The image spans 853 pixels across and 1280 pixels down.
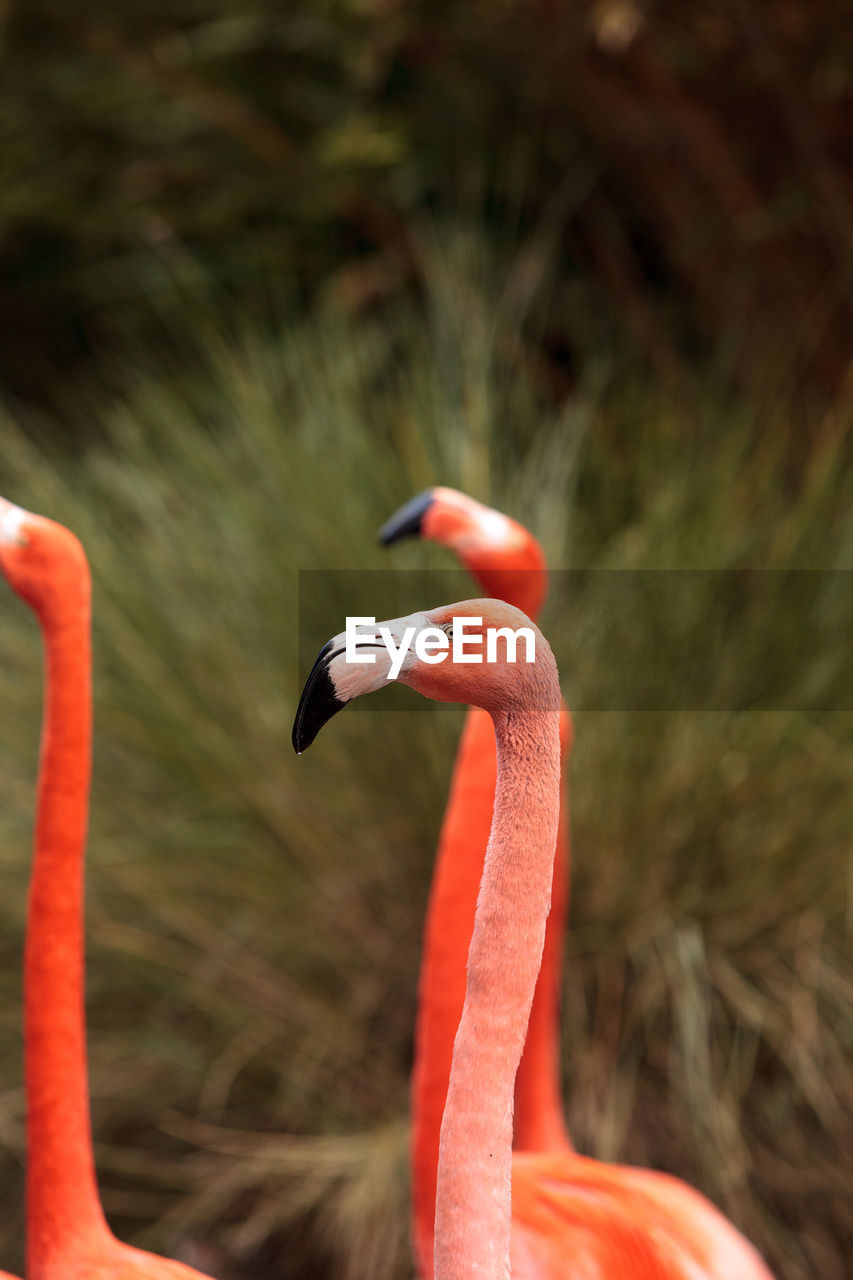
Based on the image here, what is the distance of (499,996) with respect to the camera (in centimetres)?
65

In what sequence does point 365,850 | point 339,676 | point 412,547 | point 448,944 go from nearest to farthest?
point 339,676 → point 448,944 → point 365,850 → point 412,547

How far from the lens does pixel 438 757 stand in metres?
1.92

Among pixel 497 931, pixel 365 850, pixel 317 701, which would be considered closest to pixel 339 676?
pixel 317 701

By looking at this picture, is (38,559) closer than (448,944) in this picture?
Yes

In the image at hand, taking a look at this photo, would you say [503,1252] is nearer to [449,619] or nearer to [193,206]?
[449,619]

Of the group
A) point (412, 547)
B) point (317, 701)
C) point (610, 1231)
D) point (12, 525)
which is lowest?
point (610, 1231)

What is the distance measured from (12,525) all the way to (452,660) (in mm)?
473

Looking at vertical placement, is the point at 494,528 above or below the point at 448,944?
above

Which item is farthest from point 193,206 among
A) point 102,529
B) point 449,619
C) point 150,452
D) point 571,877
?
point 449,619

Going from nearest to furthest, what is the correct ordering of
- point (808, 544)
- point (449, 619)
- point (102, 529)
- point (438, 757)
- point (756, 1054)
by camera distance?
point (449, 619) → point (756, 1054) → point (438, 757) → point (808, 544) → point (102, 529)

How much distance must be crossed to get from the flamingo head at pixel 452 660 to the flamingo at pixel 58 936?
407 mm

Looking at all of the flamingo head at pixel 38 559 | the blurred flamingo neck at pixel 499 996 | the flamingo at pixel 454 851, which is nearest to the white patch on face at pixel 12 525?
the flamingo head at pixel 38 559

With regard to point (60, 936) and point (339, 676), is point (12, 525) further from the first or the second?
point (339, 676)

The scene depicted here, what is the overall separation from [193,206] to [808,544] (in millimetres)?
A: 2103
